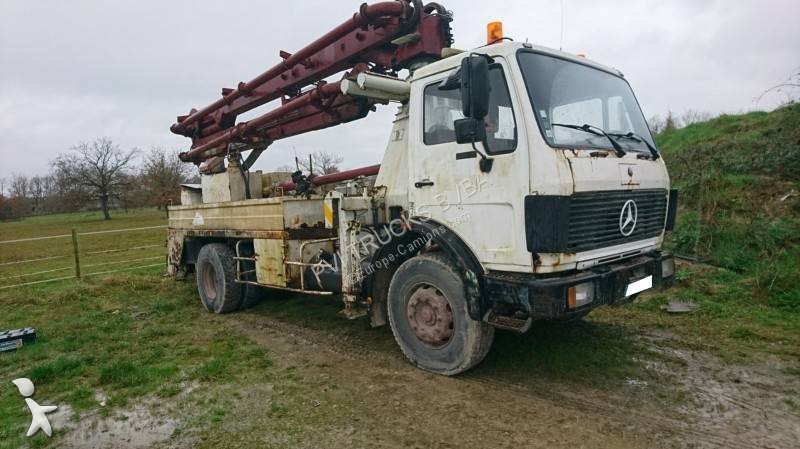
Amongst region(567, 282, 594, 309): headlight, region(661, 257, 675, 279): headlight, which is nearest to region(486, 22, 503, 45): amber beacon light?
region(567, 282, 594, 309): headlight

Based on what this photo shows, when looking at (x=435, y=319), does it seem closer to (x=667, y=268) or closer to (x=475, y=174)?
(x=475, y=174)

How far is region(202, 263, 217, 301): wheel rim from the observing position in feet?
22.8

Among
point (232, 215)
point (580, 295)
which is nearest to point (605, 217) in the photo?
point (580, 295)

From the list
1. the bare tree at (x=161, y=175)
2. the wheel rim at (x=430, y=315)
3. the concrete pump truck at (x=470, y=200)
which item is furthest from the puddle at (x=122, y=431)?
the bare tree at (x=161, y=175)

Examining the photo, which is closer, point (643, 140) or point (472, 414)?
point (472, 414)

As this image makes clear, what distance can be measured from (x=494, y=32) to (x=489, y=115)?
809 mm

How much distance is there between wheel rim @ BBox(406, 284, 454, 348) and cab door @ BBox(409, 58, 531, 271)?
55 cm

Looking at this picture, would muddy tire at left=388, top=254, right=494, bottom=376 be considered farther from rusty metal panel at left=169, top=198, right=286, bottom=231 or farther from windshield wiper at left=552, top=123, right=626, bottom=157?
rusty metal panel at left=169, top=198, right=286, bottom=231

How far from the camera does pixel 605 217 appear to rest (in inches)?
142

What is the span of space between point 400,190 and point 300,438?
2388 millimetres

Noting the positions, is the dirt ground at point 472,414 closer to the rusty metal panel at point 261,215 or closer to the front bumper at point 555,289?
the front bumper at point 555,289

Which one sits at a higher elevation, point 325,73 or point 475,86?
point 325,73

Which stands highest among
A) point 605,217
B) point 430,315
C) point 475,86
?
point 475,86

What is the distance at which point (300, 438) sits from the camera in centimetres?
320
